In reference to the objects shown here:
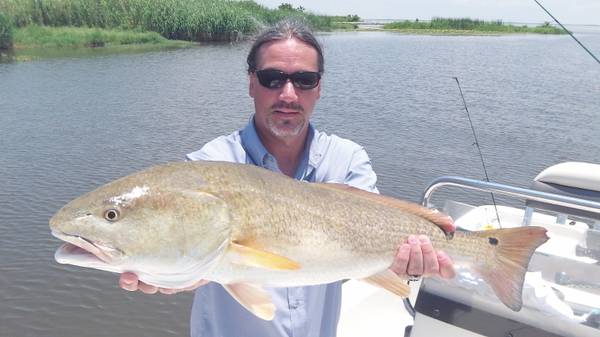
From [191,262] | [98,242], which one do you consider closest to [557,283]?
[191,262]

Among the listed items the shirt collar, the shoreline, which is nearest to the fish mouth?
the shirt collar

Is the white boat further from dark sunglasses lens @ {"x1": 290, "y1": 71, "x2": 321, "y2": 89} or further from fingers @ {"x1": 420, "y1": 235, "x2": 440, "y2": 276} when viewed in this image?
dark sunglasses lens @ {"x1": 290, "y1": 71, "x2": 321, "y2": 89}

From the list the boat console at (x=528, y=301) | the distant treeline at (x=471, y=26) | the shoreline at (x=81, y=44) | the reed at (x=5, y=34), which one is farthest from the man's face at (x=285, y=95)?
A: the distant treeline at (x=471, y=26)

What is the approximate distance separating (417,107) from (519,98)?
449 cm

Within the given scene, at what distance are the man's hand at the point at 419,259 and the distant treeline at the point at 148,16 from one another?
4193 cm

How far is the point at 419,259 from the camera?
2480 mm

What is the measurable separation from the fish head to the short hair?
3.21 ft

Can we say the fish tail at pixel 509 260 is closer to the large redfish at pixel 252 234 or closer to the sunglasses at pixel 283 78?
the large redfish at pixel 252 234

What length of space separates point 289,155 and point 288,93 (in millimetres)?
360

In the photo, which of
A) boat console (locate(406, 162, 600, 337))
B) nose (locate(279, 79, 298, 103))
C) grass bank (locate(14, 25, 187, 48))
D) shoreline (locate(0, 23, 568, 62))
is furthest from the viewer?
grass bank (locate(14, 25, 187, 48))

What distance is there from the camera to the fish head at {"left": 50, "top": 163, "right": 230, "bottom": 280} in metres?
2.01

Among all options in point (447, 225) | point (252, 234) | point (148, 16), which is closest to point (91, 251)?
point (252, 234)

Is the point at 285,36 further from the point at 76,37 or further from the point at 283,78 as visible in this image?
the point at 76,37

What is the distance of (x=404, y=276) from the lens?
2.55m
